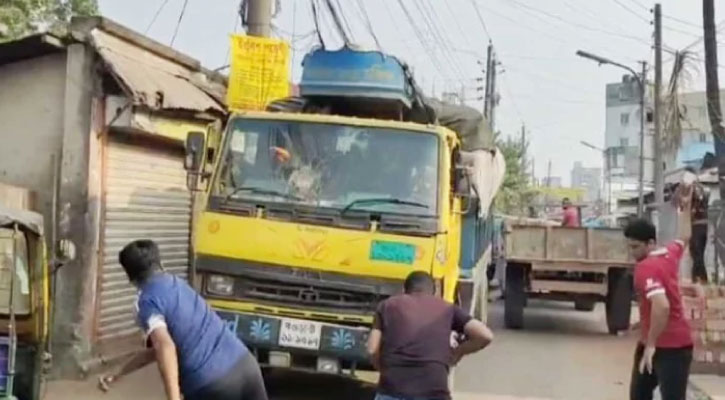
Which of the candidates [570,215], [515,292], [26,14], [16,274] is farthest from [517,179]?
[16,274]

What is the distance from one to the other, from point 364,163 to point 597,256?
7.63 metres

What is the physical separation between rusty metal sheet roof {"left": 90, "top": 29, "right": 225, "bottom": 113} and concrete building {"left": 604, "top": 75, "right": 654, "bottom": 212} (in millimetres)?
43685

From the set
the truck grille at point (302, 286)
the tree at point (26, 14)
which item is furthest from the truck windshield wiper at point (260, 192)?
the tree at point (26, 14)

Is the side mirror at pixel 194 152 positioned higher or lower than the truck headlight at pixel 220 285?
higher

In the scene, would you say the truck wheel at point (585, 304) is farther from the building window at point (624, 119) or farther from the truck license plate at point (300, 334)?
the building window at point (624, 119)

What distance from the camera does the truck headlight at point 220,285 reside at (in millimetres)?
8766

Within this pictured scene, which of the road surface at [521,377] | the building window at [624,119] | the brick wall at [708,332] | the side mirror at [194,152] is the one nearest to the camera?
the side mirror at [194,152]

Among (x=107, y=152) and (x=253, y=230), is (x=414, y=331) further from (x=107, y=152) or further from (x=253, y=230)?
(x=107, y=152)

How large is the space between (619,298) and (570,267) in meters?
0.84

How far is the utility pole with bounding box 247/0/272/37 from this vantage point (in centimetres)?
1282

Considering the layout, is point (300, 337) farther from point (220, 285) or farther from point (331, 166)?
point (331, 166)

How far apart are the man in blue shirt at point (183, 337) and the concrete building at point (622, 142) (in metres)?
50.5

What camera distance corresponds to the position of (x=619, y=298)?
51.4 ft

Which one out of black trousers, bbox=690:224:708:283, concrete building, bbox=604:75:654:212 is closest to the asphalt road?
black trousers, bbox=690:224:708:283
